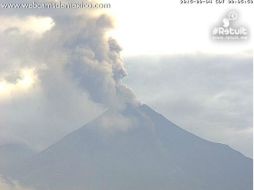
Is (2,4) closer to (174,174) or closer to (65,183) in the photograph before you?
(65,183)

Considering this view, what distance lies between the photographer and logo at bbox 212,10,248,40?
76.3 m

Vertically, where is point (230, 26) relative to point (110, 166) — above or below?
above

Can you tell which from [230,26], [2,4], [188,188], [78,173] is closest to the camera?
[230,26]

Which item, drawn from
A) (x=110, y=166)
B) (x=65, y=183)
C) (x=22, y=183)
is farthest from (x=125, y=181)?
(x=22, y=183)

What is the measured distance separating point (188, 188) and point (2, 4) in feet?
350

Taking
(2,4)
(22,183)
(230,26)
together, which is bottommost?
(22,183)

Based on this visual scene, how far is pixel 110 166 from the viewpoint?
18775 centimetres

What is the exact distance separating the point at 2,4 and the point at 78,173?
357ft

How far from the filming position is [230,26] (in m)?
77.1

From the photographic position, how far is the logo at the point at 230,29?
250 ft

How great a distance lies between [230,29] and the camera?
76500 millimetres

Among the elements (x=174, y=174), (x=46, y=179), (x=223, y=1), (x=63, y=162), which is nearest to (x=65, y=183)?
(x=46, y=179)

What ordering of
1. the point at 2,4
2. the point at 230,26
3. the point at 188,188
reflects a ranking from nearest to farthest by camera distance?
the point at 230,26
the point at 2,4
the point at 188,188

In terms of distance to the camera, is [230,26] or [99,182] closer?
[230,26]
